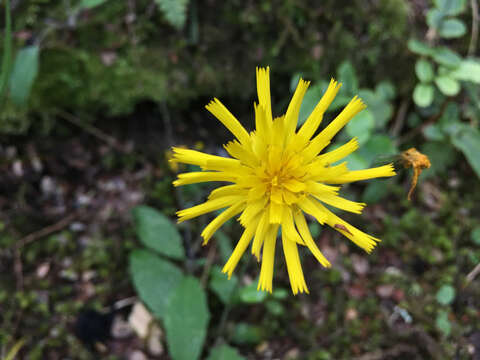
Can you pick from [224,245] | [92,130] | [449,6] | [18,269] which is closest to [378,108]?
[449,6]

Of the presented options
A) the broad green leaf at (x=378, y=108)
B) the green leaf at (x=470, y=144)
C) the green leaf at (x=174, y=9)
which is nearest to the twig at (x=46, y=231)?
the green leaf at (x=174, y=9)

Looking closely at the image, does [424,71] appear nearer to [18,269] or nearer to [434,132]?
[434,132]

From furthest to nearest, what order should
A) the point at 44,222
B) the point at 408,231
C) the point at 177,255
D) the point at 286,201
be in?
the point at 408,231 → the point at 44,222 → the point at 177,255 → the point at 286,201

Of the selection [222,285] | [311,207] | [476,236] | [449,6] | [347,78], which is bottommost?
[222,285]

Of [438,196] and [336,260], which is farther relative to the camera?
[438,196]

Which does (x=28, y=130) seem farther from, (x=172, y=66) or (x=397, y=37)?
(x=397, y=37)

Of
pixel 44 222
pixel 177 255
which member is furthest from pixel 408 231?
pixel 44 222

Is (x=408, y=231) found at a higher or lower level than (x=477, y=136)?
lower

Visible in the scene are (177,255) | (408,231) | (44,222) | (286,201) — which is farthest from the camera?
(408,231)

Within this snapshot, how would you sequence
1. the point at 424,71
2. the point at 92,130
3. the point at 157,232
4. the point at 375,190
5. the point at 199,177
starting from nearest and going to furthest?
the point at 199,177 < the point at 157,232 < the point at 375,190 < the point at 424,71 < the point at 92,130
